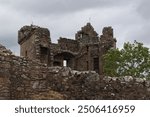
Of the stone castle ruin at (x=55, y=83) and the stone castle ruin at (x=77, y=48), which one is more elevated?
the stone castle ruin at (x=77, y=48)

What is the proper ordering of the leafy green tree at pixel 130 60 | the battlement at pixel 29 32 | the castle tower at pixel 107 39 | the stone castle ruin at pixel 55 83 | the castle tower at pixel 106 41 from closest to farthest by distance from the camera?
1. the stone castle ruin at pixel 55 83
2. the leafy green tree at pixel 130 60
3. the battlement at pixel 29 32
4. the castle tower at pixel 106 41
5. the castle tower at pixel 107 39

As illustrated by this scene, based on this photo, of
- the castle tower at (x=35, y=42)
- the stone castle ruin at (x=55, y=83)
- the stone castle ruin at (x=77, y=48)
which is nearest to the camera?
the stone castle ruin at (x=55, y=83)

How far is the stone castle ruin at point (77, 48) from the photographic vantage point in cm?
5162

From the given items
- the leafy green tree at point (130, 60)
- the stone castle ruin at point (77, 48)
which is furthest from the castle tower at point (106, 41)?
the leafy green tree at point (130, 60)

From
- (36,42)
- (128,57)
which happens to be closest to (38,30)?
(36,42)

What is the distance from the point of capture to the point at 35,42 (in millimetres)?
49250

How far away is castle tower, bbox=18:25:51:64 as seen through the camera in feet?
162

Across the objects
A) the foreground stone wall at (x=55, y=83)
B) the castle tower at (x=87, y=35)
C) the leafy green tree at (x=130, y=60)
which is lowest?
the foreground stone wall at (x=55, y=83)

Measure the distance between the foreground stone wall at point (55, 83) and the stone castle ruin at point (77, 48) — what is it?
38448mm

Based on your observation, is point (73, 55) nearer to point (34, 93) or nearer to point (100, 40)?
point (100, 40)

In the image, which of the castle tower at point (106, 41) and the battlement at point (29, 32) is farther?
the castle tower at point (106, 41)

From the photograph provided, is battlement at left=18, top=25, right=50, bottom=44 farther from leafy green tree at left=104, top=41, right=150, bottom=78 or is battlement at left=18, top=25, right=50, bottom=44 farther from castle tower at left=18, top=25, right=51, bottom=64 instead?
leafy green tree at left=104, top=41, right=150, bottom=78

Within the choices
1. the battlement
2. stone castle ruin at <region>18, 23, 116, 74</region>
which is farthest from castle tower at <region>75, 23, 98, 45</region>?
the battlement

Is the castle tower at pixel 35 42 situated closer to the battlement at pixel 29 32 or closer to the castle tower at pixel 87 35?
the battlement at pixel 29 32
